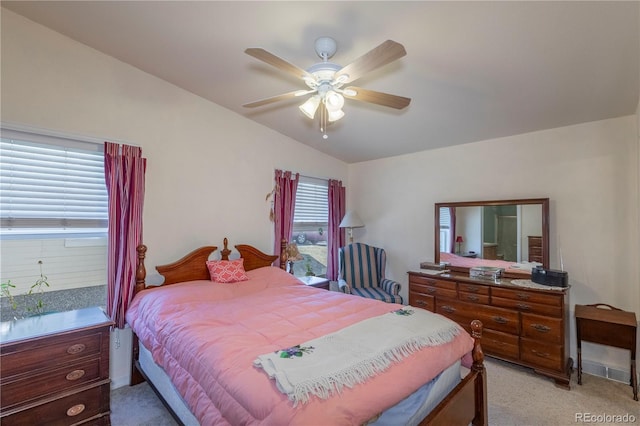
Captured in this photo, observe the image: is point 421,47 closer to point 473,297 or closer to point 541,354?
point 473,297

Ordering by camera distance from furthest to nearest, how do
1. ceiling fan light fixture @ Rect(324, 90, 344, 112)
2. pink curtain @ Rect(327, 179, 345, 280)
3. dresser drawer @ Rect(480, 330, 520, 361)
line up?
pink curtain @ Rect(327, 179, 345, 280) → dresser drawer @ Rect(480, 330, 520, 361) → ceiling fan light fixture @ Rect(324, 90, 344, 112)

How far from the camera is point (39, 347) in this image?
186 cm

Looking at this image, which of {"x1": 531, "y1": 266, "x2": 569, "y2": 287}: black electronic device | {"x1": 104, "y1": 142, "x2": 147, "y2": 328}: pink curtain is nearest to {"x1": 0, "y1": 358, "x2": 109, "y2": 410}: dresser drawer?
{"x1": 104, "y1": 142, "x2": 147, "y2": 328}: pink curtain

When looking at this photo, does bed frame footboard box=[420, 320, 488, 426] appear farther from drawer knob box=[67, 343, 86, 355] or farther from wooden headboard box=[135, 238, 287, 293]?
wooden headboard box=[135, 238, 287, 293]

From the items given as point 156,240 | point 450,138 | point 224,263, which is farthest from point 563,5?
point 156,240

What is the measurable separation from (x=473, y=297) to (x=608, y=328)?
1.05 meters

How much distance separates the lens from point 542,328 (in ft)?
8.99

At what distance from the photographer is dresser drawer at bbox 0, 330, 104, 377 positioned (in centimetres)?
177

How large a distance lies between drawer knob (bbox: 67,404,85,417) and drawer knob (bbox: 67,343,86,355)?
1.15 ft

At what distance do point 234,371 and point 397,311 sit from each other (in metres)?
1.23

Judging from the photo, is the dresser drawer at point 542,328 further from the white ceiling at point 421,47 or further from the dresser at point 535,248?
the white ceiling at point 421,47

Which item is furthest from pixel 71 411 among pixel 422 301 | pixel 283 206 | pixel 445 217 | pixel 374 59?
pixel 445 217

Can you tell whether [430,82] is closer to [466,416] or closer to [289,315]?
[289,315]

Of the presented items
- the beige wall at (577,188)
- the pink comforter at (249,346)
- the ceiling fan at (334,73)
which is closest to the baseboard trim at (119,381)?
the pink comforter at (249,346)
